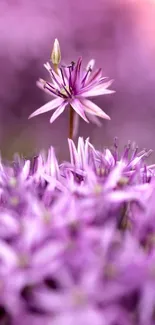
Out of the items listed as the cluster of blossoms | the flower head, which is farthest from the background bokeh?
the cluster of blossoms

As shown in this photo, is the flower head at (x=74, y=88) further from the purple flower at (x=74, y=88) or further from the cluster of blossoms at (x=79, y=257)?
the cluster of blossoms at (x=79, y=257)

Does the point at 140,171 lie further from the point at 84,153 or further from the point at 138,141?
the point at 138,141

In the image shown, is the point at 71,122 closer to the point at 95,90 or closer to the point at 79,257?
the point at 95,90

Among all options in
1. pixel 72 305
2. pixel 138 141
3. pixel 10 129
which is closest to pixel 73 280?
pixel 72 305

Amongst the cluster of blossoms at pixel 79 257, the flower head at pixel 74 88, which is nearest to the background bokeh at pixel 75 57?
the flower head at pixel 74 88

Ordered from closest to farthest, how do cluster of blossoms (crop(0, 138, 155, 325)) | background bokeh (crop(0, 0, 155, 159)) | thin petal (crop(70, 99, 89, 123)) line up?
cluster of blossoms (crop(0, 138, 155, 325))
thin petal (crop(70, 99, 89, 123))
background bokeh (crop(0, 0, 155, 159))

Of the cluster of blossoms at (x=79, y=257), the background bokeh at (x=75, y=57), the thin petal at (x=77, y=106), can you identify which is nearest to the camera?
the cluster of blossoms at (x=79, y=257)

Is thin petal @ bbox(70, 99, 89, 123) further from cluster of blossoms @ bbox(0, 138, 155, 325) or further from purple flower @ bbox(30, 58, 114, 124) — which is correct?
cluster of blossoms @ bbox(0, 138, 155, 325)

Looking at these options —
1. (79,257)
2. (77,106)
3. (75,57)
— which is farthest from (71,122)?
(75,57)
